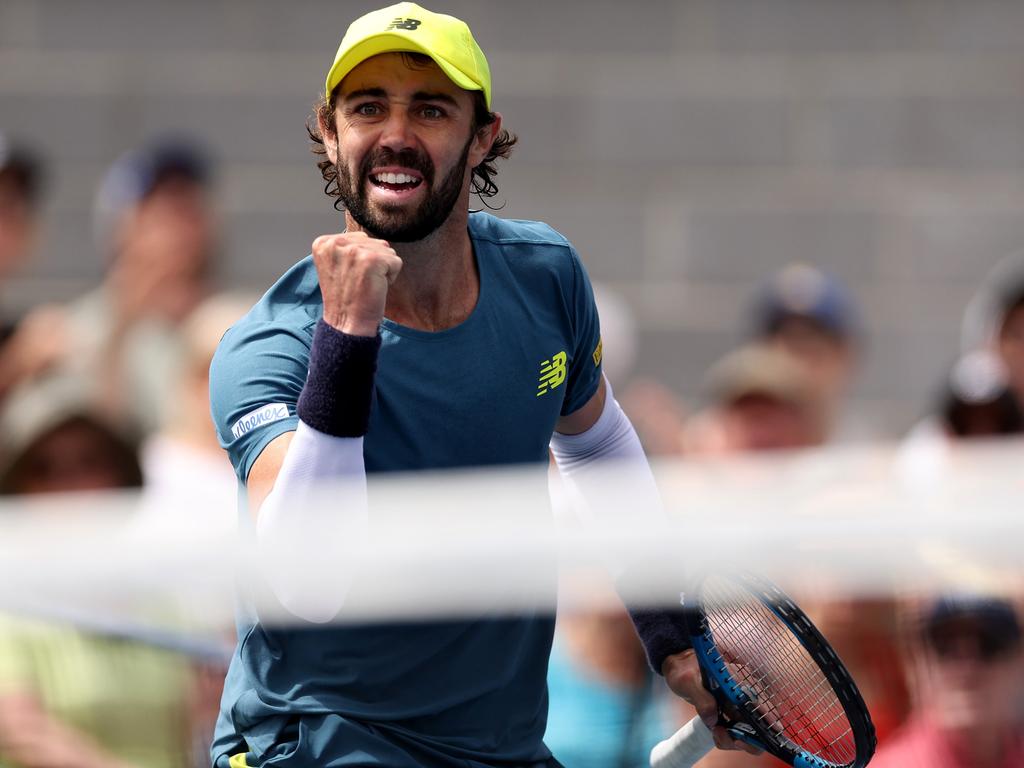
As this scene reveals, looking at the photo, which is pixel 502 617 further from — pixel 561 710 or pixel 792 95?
pixel 792 95

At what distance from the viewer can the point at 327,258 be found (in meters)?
2.69

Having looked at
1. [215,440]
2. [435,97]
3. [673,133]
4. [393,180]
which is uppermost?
[435,97]

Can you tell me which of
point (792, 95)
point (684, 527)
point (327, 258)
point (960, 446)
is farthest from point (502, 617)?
point (792, 95)

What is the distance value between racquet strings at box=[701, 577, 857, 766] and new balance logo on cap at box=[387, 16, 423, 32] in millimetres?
1051

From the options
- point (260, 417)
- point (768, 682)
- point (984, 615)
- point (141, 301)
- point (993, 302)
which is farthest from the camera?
point (993, 302)

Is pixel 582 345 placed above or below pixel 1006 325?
above

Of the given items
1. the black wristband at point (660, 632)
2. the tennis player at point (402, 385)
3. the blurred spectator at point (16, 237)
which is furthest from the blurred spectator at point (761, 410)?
the tennis player at point (402, 385)

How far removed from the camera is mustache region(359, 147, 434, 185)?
2842 millimetres

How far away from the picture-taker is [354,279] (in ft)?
8.77

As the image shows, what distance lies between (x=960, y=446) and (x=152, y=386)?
2.36m

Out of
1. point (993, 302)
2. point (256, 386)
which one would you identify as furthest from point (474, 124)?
point (993, 302)

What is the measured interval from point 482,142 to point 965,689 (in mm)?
1690

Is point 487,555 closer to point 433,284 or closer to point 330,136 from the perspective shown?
point 433,284

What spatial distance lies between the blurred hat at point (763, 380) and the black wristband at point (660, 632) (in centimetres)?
255
